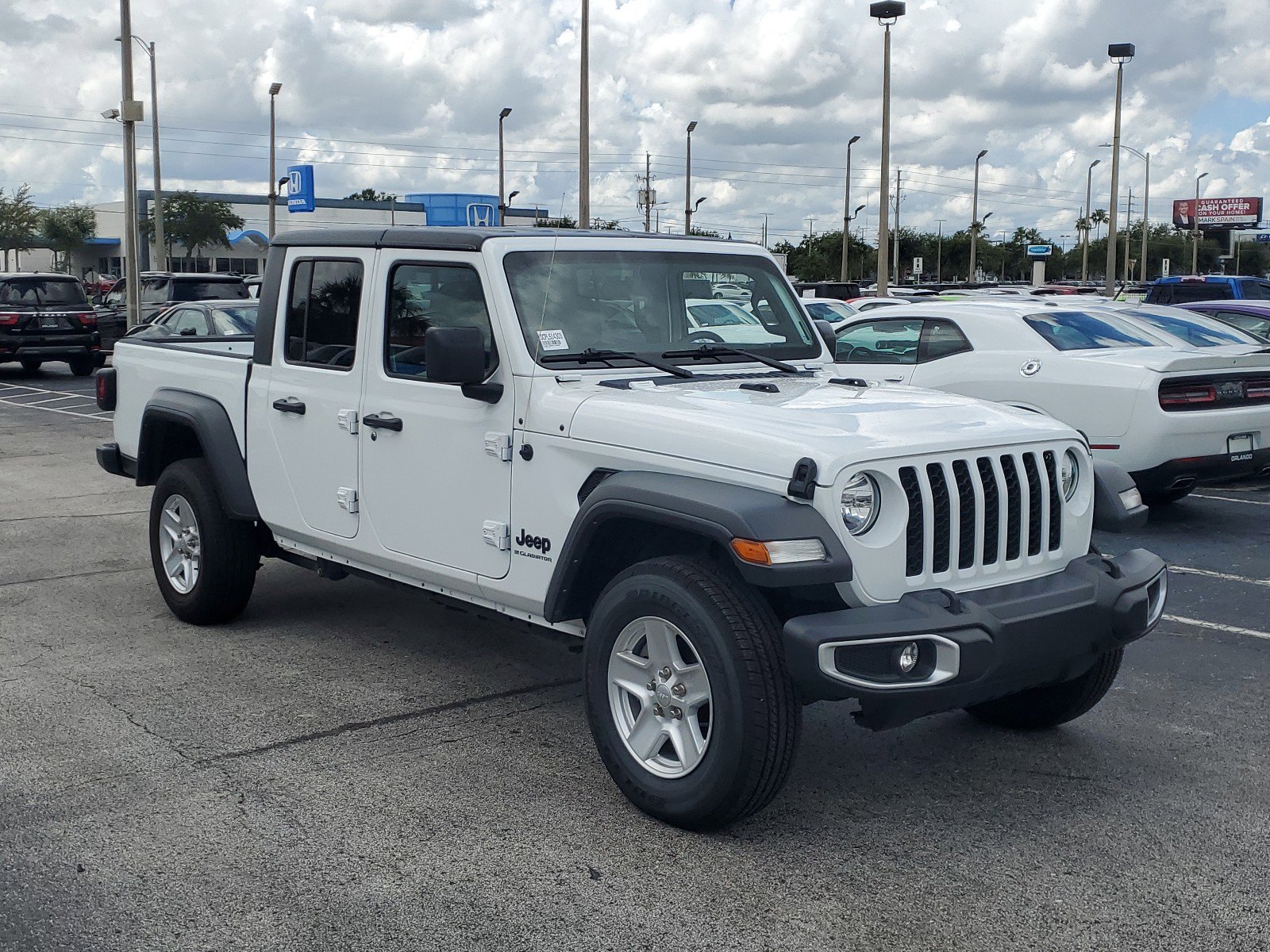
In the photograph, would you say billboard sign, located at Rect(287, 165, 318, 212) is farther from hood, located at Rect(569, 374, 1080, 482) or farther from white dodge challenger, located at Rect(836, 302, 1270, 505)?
hood, located at Rect(569, 374, 1080, 482)

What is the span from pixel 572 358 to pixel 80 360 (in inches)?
869

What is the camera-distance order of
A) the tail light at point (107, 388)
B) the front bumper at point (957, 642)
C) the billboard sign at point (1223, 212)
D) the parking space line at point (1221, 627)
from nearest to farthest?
the front bumper at point (957, 642), the parking space line at point (1221, 627), the tail light at point (107, 388), the billboard sign at point (1223, 212)

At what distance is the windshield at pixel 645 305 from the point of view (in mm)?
5098

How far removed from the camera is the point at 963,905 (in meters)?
3.76

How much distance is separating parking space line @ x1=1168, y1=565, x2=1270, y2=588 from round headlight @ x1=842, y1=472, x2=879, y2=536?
4.84m

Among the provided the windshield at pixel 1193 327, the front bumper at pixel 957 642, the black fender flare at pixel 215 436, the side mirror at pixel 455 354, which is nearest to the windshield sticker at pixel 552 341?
the side mirror at pixel 455 354

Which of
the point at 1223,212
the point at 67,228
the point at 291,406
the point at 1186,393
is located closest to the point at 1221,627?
the point at 1186,393

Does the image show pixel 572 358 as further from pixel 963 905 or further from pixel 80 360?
pixel 80 360

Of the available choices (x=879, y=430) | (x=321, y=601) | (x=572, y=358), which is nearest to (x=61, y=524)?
(x=321, y=601)

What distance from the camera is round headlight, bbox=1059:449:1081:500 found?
15.3 ft

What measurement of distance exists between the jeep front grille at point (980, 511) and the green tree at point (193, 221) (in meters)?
70.4

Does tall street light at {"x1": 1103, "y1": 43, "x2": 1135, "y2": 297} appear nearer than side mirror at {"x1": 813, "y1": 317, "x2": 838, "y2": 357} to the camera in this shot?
No

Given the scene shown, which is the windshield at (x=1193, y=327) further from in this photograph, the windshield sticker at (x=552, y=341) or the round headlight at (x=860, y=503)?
the round headlight at (x=860, y=503)

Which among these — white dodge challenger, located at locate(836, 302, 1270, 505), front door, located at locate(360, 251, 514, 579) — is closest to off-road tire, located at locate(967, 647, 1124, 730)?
front door, located at locate(360, 251, 514, 579)
